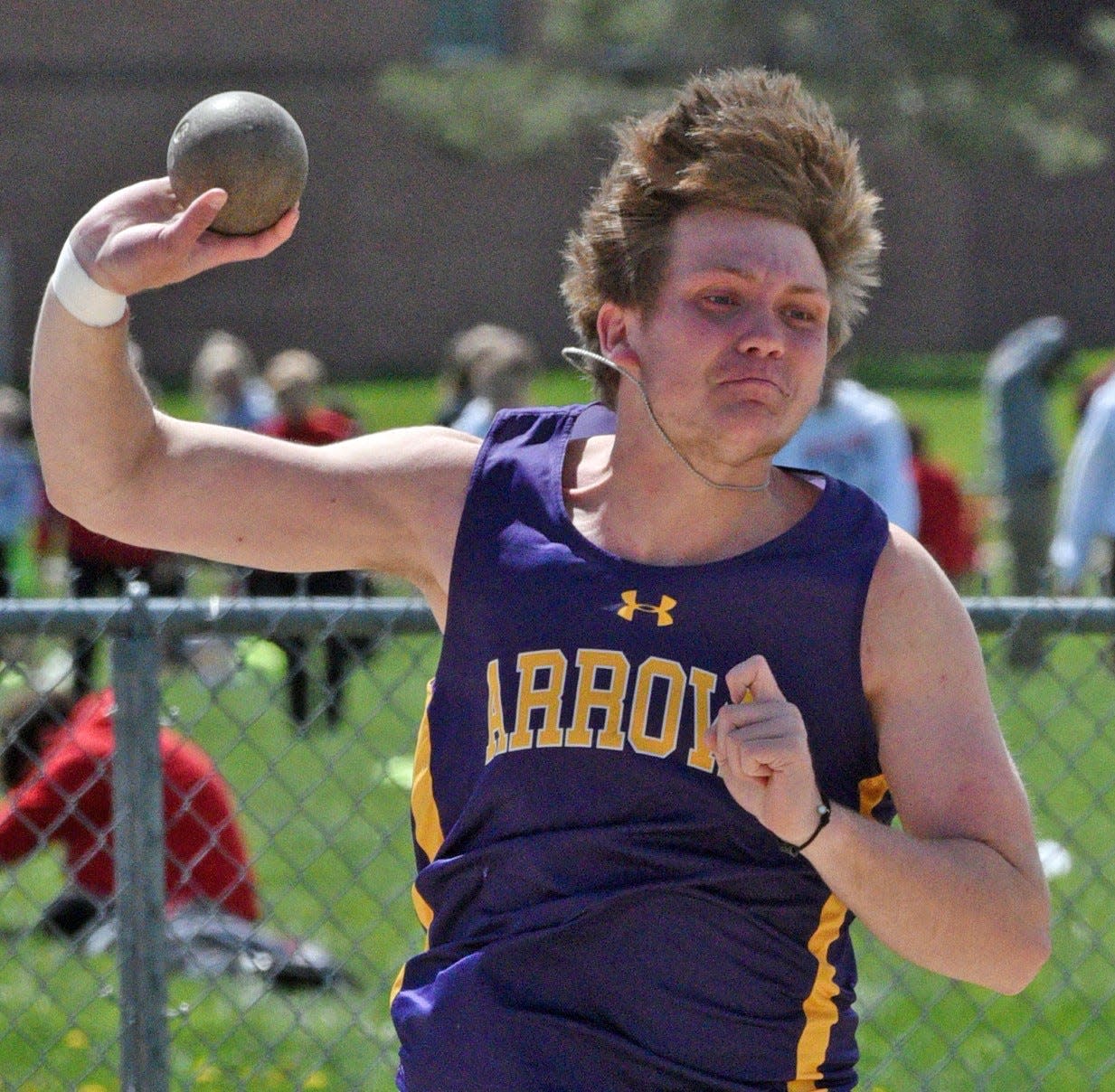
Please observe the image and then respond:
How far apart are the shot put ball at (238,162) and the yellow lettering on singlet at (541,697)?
62 cm

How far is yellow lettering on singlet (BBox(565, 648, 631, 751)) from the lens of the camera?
2266 mm

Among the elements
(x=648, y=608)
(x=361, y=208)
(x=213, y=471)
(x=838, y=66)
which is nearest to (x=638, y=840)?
(x=648, y=608)

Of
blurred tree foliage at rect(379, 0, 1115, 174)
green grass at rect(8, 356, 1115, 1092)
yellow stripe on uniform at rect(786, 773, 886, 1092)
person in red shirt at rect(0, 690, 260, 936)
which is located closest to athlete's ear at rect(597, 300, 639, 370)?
yellow stripe on uniform at rect(786, 773, 886, 1092)

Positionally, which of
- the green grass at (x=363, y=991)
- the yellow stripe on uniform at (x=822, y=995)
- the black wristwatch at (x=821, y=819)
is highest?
the black wristwatch at (x=821, y=819)

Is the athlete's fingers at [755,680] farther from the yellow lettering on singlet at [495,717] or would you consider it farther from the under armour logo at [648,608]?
the yellow lettering on singlet at [495,717]

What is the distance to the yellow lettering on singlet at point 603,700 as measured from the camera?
2.27 meters

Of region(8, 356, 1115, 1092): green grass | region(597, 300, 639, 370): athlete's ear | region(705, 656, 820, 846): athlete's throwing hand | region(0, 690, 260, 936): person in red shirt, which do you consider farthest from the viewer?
region(0, 690, 260, 936): person in red shirt

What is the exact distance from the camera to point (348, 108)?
32.2m

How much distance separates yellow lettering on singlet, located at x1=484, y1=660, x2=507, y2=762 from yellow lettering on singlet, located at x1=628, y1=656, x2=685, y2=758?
0.52 feet

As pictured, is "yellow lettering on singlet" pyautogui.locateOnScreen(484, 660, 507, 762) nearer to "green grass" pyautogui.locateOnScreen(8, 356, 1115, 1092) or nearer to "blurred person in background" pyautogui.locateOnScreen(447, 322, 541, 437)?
"green grass" pyautogui.locateOnScreen(8, 356, 1115, 1092)

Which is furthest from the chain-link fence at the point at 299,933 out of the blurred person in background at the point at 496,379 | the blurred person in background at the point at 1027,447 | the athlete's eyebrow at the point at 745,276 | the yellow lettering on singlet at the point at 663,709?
the blurred person in background at the point at 1027,447

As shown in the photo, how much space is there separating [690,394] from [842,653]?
356mm

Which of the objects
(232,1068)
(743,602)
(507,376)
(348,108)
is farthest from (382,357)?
(743,602)

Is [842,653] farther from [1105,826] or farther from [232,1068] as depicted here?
[1105,826]
